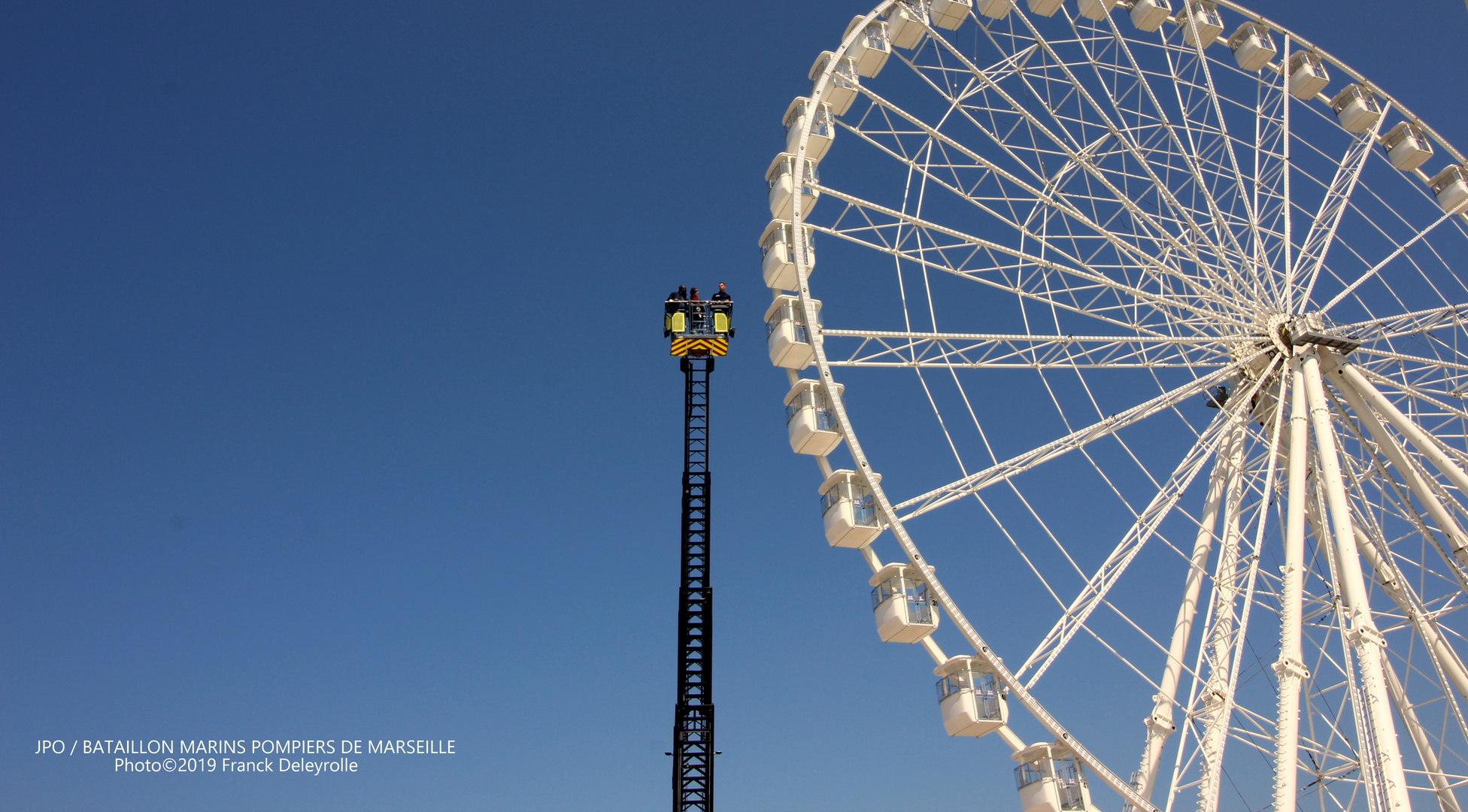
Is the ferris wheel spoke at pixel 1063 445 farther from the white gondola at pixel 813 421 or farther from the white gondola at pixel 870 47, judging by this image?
the white gondola at pixel 870 47

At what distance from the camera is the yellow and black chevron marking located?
2325 cm

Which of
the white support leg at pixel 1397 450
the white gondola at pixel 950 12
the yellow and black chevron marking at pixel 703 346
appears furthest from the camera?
the yellow and black chevron marking at pixel 703 346

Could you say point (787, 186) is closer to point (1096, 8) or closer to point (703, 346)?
point (703, 346)

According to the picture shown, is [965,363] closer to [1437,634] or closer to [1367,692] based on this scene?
[1367,692]

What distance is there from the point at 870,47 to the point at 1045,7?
5.15m

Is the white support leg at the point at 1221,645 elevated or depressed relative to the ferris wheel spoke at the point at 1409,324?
depressed

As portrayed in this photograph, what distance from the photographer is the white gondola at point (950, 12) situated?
22.2 m

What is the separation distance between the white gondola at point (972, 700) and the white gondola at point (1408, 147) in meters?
16.9

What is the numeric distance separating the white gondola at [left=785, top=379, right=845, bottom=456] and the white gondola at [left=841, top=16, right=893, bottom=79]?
7002mm

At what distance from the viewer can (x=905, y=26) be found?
21.3 meters

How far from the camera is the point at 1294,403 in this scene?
1825 centimetres

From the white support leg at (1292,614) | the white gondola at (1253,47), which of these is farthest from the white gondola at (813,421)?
the white gondola at (1253,47)

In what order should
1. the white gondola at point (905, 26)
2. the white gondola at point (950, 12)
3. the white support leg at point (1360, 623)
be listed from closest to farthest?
the white support leg at point (1360, 623) → the white gondola at point (905, 26) → the white gondola at point (950, 12)

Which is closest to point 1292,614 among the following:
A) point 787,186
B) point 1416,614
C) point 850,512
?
point 1416,614
